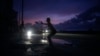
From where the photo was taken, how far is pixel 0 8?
155 feet

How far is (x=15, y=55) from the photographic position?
9.52m

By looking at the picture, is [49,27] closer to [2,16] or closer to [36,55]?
[36,55]

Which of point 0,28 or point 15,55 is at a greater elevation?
point 0,28

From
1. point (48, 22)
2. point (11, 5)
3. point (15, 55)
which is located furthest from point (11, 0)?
point (15, 55)

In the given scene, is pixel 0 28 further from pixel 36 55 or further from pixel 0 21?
pixel 36 55

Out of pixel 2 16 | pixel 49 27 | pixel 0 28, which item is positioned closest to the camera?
pixel 49 27

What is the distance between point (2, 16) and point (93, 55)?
4069cm

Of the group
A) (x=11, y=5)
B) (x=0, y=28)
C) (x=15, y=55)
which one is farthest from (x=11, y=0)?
Result: (x=15, y=55)

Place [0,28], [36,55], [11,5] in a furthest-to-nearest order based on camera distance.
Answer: [11,5] < [0,28] < [36,55]

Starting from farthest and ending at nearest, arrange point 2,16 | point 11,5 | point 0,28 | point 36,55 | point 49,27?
1. point 11,5
2. point 2,16
3. point 0,28
4. point 49,27
5. point 36,55

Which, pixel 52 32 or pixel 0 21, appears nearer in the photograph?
pixel 52 32

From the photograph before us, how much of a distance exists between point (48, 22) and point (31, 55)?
5401mm

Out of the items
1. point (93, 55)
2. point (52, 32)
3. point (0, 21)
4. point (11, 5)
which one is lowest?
point (93, 55)

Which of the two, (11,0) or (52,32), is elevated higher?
(11,0)
